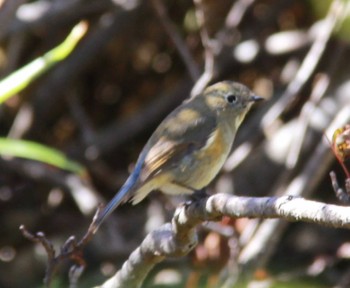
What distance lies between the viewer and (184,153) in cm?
452

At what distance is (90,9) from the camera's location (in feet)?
19.7

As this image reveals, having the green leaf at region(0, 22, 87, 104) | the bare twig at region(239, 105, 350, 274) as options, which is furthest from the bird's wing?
the green leaf at region(0, 22, 87, 104)

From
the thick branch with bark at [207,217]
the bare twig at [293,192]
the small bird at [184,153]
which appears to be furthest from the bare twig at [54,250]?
the bare twig at [293,192]

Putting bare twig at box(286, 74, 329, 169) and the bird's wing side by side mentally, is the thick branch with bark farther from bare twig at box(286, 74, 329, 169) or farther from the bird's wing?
bare twig at box(286, 74, 329, 169)

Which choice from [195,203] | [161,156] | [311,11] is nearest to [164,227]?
[195,203]

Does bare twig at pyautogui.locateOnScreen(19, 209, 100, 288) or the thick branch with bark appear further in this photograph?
bare twig at pyautogui.locateOnScreen(19, 209, 100, 288)

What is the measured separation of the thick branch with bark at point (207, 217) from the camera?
251cm

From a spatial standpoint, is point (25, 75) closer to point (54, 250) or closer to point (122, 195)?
point (54, 250)

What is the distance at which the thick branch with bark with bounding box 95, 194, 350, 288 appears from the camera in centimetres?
251

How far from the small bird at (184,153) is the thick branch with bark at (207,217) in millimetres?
664

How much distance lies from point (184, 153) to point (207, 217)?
4.55ft

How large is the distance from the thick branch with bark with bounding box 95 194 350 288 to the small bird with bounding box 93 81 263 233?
0.66m

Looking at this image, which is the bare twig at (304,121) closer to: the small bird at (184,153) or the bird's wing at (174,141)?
the small bird at (184,153)

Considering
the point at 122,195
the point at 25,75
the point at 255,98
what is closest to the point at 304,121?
the point at 255,98
